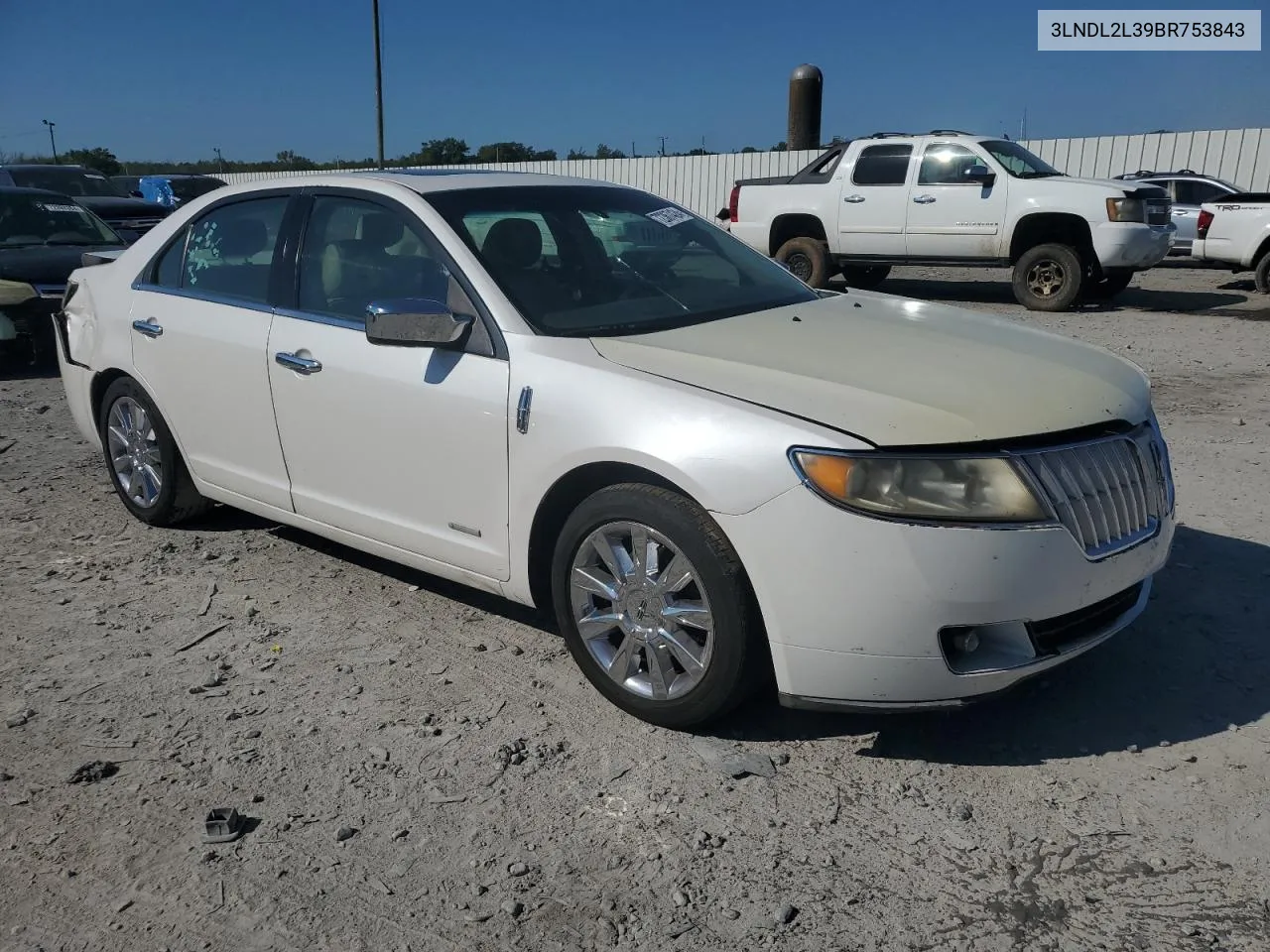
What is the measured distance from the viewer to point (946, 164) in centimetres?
1326

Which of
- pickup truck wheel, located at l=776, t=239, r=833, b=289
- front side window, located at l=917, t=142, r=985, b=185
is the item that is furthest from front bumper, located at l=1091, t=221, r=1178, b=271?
pickup truck wheel, located at l=776, t=239, r=833, b=289

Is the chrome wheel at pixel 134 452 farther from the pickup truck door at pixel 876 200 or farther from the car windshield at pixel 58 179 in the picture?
the car windshield at pixel 58 179

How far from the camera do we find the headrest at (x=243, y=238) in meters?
4.50

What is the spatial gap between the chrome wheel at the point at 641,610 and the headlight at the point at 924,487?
0.49m

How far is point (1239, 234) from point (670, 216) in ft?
41.7

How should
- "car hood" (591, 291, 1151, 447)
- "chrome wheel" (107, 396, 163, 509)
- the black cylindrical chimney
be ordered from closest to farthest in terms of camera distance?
"car hood" (591, 291, 1151, 447) < "chrome wheel" (107, 396, 163, 509) < the black cylindrical chimney

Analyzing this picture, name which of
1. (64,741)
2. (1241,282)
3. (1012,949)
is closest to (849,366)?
(1012,949)

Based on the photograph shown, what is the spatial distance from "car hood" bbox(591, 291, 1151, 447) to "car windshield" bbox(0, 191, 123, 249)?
28.7ft

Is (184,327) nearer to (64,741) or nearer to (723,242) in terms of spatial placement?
(64,741)

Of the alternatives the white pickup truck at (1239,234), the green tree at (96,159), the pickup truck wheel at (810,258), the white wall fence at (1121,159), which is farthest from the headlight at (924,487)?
the green tree at (96,159)

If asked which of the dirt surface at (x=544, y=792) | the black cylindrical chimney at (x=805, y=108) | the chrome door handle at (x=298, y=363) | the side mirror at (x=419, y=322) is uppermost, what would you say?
the black cylindrical chimney at (x=805, y=108)

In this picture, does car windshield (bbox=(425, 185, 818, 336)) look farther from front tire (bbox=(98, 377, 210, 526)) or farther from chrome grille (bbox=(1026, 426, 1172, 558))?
front tire (bbox=(98, 377, 210, 526))

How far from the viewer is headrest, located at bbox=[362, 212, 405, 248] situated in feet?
13.1

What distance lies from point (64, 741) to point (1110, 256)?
38.6 ft
